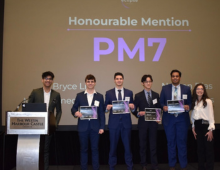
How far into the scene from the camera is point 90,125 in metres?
3.76

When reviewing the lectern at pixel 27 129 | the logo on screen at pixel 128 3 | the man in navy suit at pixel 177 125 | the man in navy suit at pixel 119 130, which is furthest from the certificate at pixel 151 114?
the logo on screen at pixel 128 3

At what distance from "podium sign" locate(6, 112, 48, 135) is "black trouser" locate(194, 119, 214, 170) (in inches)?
94.5

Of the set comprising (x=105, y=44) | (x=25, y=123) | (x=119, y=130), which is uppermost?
(x=105, y=44)

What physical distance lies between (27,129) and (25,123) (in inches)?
3.1

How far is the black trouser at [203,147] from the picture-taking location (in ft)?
11.9

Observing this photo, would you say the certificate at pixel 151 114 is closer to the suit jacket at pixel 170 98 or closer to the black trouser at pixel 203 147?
the suit jacket at pixel 170 98

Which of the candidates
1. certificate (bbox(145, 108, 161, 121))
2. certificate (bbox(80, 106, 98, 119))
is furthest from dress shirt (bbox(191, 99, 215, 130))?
certificate (bbox(80, 106, 98, 119))

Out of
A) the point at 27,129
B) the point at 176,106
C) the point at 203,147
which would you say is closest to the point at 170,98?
the point at 176,106

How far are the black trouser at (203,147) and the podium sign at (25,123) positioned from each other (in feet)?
7.88

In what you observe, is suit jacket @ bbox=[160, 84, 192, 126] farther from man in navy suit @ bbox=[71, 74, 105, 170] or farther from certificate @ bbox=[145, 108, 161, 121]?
man in navy suit @ bbox=[71, 74, 105, 170]

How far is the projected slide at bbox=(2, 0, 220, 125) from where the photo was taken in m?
5.04

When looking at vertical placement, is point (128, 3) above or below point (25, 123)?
above

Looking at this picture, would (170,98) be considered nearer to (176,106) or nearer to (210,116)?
(176,106)

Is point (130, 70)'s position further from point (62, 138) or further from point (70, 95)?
point (62, 138)
